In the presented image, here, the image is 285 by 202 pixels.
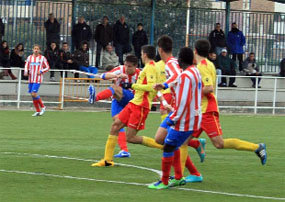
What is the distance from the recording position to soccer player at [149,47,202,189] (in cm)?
923

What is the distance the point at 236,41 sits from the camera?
30.5 metres

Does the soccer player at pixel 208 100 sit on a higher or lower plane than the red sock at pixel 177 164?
higher

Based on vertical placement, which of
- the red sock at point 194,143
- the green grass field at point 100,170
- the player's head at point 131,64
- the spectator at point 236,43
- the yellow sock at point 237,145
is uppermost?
the spectator at point 236,43

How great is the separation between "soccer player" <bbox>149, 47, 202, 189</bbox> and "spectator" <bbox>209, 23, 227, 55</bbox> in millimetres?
20027

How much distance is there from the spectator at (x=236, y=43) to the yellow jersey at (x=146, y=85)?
62.0ft

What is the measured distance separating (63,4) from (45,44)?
5.75ft

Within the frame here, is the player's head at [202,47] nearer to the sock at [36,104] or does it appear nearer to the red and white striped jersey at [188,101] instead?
the red and white striped jersey at [188,101]

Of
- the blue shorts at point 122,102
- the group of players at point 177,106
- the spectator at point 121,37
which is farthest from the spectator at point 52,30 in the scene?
the group of players at point 177,106

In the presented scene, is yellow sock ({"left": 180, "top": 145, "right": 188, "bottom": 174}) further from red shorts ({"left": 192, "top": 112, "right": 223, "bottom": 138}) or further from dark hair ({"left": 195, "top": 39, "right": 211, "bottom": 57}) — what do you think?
dark hair ({"left": 195, "top": 39, "right": 211, "bottom": 57})

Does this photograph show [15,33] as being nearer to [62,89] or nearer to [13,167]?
[62,89]

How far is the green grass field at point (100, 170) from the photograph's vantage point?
9.16 m

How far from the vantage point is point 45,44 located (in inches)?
1161

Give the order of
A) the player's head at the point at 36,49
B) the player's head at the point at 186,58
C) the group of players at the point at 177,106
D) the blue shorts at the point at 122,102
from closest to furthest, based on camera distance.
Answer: the group of players at the point at 177,106
the player's head at the point at 186,58
the blue shorts at the point at 122,102
the player's head at the point at 36,49

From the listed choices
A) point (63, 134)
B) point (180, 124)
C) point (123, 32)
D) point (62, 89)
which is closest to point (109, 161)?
point (180, 124)
